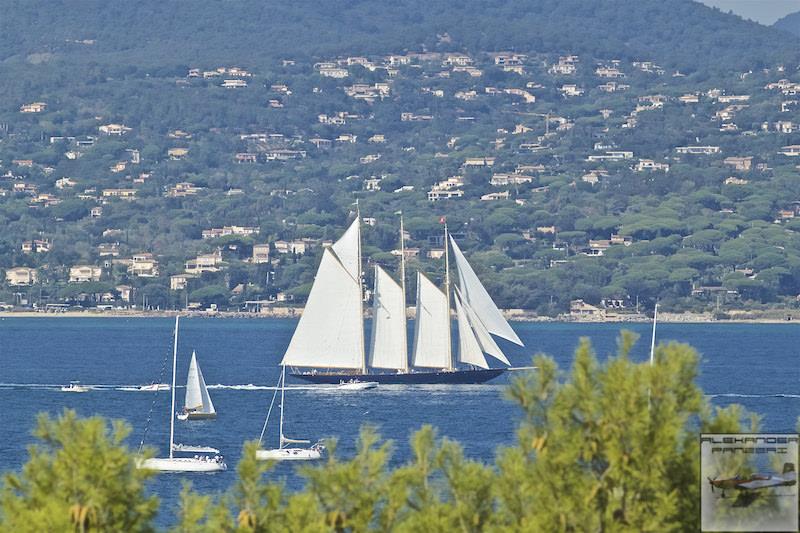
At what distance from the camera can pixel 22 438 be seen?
203 feet

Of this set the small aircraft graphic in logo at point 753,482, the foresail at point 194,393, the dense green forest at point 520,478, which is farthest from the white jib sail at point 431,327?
the small aircraft graphic in logo at point 753,482

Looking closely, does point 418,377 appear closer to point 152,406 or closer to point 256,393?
point 256,393

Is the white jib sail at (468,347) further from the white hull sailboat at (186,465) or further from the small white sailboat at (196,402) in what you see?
the white hull sailboat at (186,465)

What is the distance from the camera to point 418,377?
8631cm

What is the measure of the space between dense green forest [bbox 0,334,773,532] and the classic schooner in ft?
196

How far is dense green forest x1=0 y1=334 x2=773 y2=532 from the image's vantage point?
77.6 ft

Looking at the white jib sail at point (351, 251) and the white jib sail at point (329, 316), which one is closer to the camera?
the white jib sail at point (329, 316)

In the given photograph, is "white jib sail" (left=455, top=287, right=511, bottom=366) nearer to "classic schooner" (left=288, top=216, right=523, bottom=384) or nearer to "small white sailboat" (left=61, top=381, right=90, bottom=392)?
"classic schooner" (left=288, top=216, right=523, bottom=384)

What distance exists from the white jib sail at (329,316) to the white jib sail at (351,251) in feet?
1.74

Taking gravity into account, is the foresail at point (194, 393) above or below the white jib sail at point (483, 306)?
below

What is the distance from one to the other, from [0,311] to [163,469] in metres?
150

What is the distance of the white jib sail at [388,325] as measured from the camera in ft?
285

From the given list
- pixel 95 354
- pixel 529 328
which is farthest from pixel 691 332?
pixel 95 354

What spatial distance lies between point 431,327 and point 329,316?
164 inches
